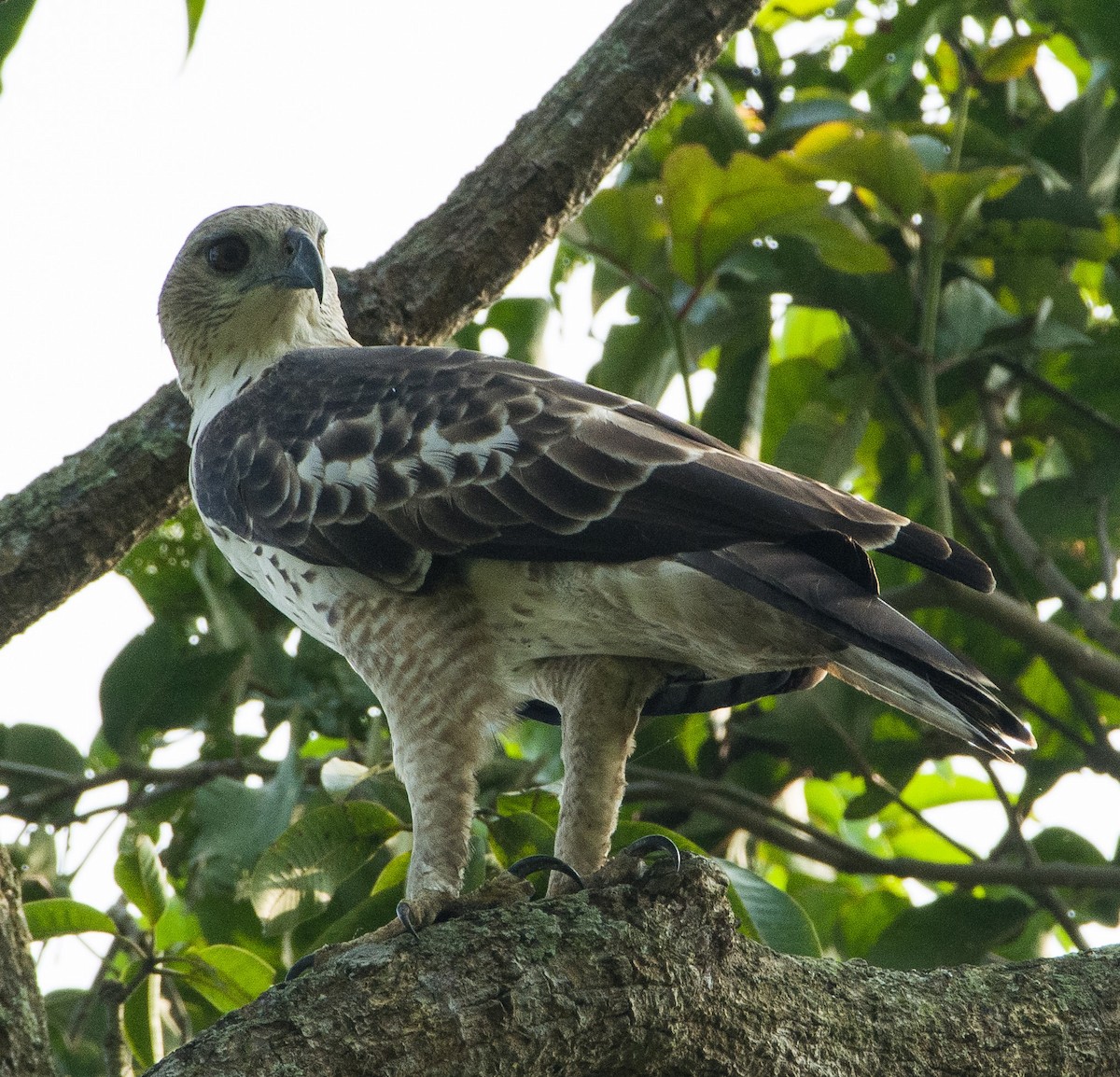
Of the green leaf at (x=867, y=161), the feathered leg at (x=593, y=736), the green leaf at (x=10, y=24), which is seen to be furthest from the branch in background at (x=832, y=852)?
the green leaf at (x=10, y=24)

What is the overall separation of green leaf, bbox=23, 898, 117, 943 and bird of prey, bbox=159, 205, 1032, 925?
66 cm

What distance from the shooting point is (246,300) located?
3.98 m

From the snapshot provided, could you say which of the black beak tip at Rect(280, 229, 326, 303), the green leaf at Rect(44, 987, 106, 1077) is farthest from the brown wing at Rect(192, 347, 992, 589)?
the green leaf at Rect(44, 987, 106, 1077)

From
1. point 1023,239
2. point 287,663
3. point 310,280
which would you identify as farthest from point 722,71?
point 287,663

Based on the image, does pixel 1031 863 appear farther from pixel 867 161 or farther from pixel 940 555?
pixel 867 161

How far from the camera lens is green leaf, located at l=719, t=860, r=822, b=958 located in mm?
3021

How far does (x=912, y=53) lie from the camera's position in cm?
467

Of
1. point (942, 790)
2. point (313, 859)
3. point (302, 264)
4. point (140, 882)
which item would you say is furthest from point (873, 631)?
point (942, 790)

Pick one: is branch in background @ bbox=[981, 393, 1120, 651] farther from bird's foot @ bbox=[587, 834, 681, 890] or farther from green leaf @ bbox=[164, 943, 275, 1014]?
green leaf @ bbox=[164, 943, 275, 1014]

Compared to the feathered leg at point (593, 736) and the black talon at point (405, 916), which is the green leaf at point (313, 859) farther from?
the black talon at point (405, 916)

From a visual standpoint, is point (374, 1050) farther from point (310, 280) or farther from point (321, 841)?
point (310, 280)

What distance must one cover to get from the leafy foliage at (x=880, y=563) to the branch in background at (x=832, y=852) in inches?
0.4

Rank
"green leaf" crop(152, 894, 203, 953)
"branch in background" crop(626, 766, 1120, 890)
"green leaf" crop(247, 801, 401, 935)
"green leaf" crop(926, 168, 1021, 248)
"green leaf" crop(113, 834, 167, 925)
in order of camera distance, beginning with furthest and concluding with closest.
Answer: "green leaf" crop(152, 894, 203, 953), "green leaf" crop(926, 168, 1021, 248), "branch in background" crop(626, 766, 1120, 890), "green leaf" crop(247, 801, 401, 935), "green leaf" crop(113, 834, 167, 925)

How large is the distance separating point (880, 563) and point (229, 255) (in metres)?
2.29
